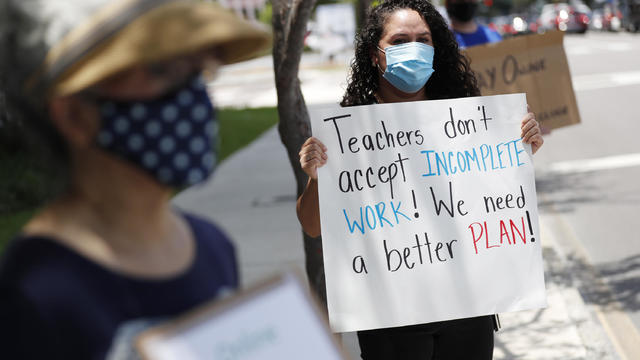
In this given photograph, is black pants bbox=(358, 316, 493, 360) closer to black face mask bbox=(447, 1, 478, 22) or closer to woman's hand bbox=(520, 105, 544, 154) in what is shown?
woman's hand bbox=(520, 105, 544, 154)

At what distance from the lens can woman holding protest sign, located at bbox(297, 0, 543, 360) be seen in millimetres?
2590

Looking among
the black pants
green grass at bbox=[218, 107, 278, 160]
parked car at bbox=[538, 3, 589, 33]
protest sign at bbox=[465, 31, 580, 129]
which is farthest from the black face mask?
parked car at bbox=[538, 3, 589, 33]

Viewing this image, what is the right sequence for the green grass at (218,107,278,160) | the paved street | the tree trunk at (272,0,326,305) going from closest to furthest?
1. the tree trunk at (272,0,326,305)
2. the paved street
3. the green grass at (218,107,278,160)

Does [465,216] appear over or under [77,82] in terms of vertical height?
under

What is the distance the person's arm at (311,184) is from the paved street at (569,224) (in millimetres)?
983

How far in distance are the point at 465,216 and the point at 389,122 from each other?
381mm

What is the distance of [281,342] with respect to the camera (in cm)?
126

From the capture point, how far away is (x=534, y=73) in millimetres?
4965

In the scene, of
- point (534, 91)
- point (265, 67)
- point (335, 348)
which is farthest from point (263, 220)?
point (265, 67)

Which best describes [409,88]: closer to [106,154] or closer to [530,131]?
[530,131]

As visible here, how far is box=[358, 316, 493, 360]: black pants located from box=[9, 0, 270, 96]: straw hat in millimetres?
1638

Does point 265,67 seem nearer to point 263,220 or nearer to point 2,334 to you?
point 263,220

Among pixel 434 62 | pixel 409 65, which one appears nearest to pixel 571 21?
pixel 434 62

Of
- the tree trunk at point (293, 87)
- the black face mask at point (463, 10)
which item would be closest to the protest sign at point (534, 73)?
the black face mask at point (463, 10)
